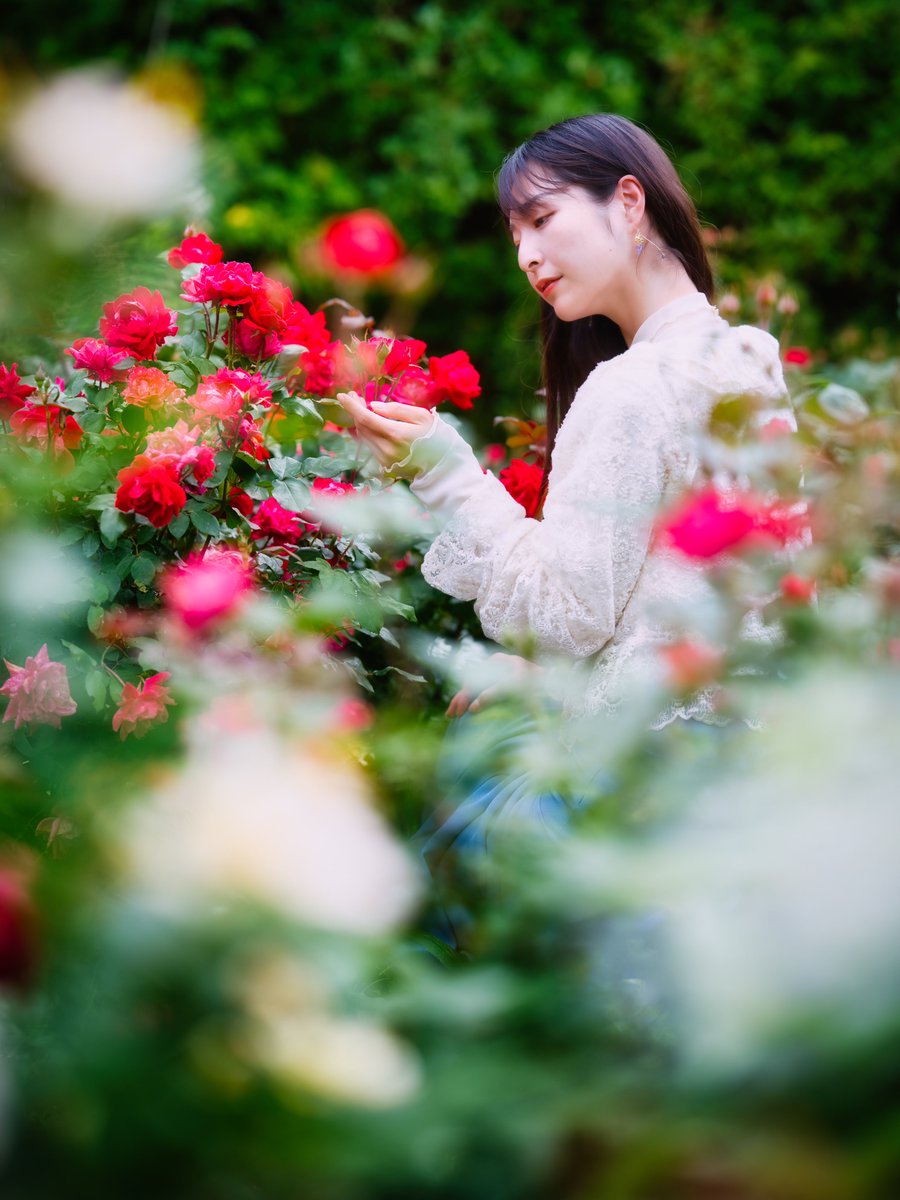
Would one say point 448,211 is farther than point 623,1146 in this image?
Yes

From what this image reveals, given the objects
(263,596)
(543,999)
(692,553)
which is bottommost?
(263,596)

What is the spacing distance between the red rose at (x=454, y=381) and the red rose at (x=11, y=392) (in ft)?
1.86

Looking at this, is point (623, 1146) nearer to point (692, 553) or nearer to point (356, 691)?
point (692, 553)

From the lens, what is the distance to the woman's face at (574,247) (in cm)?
171

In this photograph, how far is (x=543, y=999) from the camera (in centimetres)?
59

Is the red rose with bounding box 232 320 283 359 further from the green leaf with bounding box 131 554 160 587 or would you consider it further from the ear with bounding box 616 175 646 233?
the ear with bounding box 616 175 646 233

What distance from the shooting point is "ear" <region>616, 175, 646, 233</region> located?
1727 millimetres

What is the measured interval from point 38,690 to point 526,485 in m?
0.92

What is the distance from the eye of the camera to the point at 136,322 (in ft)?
4.94

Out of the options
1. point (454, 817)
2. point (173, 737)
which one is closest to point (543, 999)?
point (173, 737)

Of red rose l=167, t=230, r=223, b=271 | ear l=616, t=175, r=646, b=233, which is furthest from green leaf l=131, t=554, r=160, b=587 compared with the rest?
ear l=616, t=175, r=646, b=233

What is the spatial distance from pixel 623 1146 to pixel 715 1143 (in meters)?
0.04

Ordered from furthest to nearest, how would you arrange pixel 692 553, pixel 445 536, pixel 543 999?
pixel 445 536 < pixel 692 553 < pixel 543 999

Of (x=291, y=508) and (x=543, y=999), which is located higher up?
(x=543, y=999)
